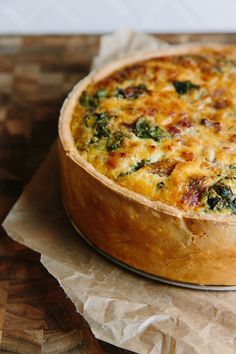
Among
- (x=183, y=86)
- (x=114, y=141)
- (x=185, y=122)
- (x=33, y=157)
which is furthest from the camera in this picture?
(x=33, y=157)

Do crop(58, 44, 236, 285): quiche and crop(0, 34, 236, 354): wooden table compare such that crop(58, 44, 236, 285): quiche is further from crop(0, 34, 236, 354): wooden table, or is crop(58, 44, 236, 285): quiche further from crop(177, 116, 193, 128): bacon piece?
crop(0, 34, 236, 354): wooden table

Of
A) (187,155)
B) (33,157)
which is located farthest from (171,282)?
(33,157)

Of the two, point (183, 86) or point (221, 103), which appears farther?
point (183, 86)

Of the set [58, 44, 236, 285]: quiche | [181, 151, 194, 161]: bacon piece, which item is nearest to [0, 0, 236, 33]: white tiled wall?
[58, 44, 236, 285]: quiche

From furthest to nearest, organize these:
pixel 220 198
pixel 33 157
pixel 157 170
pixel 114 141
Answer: pixel 33 157
pixel 114 141
pixel 157 170
pixel 220 198

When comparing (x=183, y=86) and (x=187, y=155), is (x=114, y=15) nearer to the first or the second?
(x=183, y=86)

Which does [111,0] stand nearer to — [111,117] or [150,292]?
[111,117]

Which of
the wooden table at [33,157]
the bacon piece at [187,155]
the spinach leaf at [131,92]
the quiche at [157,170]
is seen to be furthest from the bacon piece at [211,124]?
the wooden table at [33,157]
